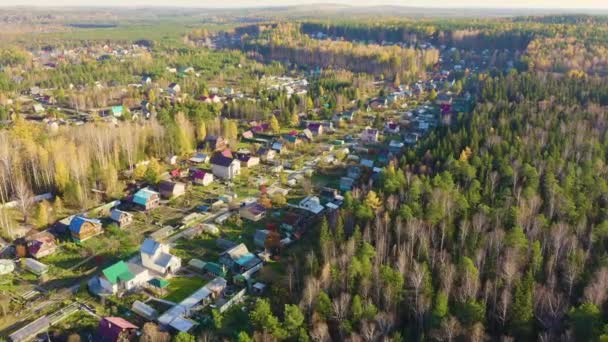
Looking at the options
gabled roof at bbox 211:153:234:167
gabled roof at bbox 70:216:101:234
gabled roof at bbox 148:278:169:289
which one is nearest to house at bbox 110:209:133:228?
gabled roof at bbox 70:216:101:234

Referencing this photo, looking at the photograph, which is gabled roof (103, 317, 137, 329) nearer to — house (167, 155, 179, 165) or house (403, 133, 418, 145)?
house (167, 155, 179, 165)

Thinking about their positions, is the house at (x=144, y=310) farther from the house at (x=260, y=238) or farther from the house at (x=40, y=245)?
the house at (x=40, y=245)

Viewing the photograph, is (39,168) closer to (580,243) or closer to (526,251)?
(526,251)

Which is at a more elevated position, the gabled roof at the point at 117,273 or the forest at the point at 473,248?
the forest at the point at 473,248

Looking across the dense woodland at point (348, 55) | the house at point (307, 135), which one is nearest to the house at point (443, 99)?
the dense woodland at point (348, 55)

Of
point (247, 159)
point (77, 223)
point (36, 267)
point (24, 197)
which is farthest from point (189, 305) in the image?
point (247, 159)

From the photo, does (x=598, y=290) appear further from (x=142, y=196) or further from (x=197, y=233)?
(x=142, y=196)

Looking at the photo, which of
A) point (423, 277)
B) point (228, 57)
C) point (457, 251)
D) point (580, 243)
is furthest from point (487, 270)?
point (228, 57)
